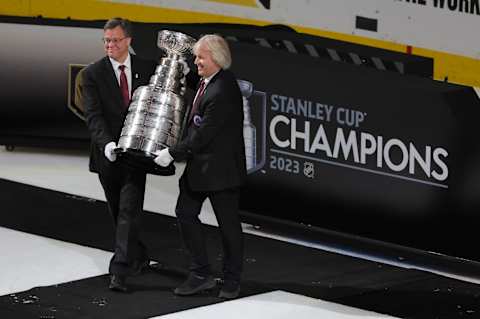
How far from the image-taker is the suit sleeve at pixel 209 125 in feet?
29.4

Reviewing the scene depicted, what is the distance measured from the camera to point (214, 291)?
31.1 ft

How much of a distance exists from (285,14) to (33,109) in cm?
278

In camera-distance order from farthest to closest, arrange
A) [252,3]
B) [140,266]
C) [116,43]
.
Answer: [252,3] < [140,266] < [116,43]

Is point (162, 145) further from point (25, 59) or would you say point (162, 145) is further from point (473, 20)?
point (25, 59)

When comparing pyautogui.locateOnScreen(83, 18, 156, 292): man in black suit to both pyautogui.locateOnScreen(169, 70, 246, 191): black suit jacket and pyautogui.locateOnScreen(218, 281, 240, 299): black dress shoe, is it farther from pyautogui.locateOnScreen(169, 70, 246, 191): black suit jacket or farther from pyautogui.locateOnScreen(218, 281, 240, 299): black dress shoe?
pyautogui.locateOnScreen(218, 281, 240, 299): black dress shoe

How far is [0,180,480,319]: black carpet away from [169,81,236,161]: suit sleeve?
104cm

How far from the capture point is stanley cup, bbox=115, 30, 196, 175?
9.12m

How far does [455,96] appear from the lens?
32.7 feet

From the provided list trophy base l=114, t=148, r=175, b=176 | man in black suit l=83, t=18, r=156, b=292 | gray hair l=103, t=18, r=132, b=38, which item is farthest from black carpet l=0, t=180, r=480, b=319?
gray hair l=103, t=18, r=132, b=38

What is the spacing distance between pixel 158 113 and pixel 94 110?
55 cm

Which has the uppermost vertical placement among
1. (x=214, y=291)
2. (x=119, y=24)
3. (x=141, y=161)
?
(x=119, y=24)

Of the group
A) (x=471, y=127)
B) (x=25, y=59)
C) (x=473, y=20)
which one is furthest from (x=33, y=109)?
(x=471, y=127)

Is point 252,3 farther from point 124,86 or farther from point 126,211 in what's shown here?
point 126,211

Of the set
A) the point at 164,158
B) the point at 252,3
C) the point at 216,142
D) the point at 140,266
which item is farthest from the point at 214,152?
the point at 252,3
